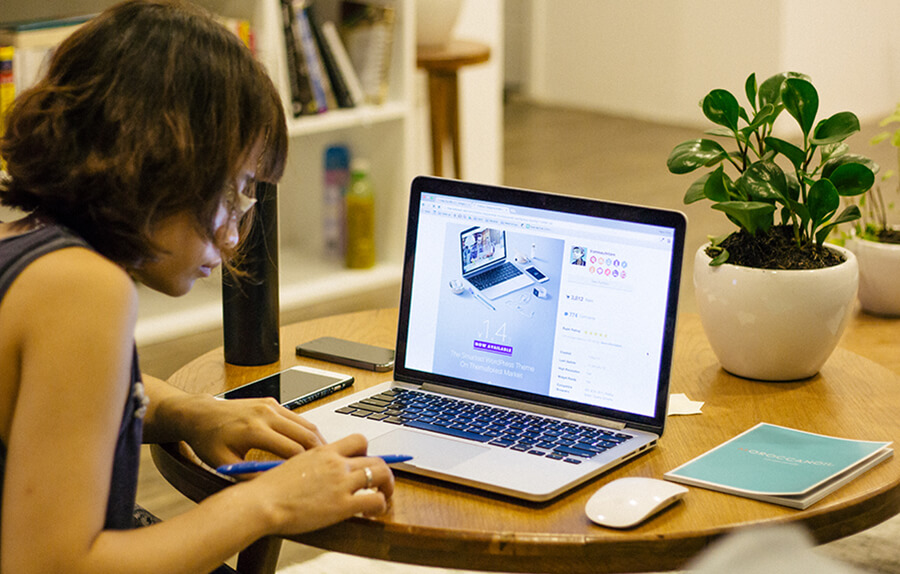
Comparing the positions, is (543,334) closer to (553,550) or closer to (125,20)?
(553,550)

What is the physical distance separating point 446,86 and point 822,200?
2.25 meters

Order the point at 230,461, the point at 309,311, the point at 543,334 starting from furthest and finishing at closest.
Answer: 1. the point at 309,311
2. the point at 543,334
3. the point at 230,461

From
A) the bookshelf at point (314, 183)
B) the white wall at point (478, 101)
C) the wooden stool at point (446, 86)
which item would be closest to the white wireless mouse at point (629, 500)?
the bookshelf at point (314, 183)

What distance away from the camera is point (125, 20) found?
0.89 m

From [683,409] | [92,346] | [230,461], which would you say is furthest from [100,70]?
[683,409]

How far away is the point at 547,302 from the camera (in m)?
1.14

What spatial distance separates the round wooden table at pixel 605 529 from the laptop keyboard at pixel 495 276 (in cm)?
24

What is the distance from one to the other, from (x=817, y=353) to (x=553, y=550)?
1.73 feet

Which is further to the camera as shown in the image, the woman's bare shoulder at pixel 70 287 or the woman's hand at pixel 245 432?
the woman's hand at pixel 245 432

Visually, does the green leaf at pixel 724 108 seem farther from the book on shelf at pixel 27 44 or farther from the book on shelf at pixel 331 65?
the book on shelf at pixel 331 65

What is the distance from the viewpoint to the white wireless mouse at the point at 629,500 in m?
0.89

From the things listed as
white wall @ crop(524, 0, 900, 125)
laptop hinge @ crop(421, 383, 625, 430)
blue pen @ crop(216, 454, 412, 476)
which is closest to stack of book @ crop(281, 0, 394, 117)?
laptop hinge @ crop(421, 383, 625, 430)

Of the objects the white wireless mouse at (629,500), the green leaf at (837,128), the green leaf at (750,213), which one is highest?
the green leaf at (837,128)

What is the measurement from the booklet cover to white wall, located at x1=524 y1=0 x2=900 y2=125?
475 cm
